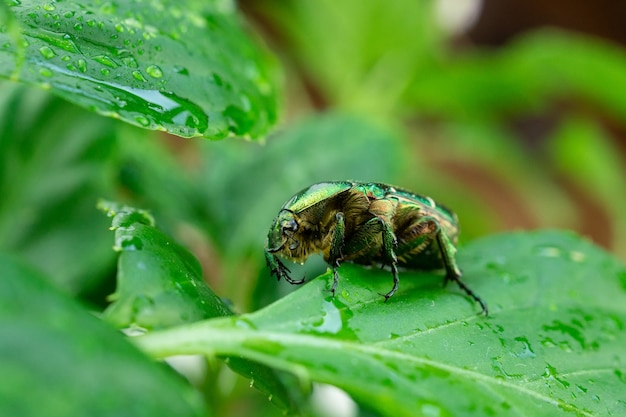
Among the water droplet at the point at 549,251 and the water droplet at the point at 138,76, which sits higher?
the water droplet at the point at 138,76

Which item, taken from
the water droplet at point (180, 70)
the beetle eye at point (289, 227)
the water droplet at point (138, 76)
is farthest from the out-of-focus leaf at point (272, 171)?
the water droplet at point (138, 76)

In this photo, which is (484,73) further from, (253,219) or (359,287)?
(359,287)

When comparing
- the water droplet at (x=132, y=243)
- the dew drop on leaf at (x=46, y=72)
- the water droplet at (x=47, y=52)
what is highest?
the water droplet at (x=47, y=52)

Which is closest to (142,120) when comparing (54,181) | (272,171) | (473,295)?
(473,295)

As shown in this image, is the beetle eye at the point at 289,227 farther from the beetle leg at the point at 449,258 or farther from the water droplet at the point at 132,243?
the water droplet at the point at 132,243

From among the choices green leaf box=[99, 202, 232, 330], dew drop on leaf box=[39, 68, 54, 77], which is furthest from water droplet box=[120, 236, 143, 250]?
dew drop on leaf box=[39, 68, 54, 77]

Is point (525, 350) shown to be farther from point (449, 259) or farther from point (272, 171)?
point (272, 171)
